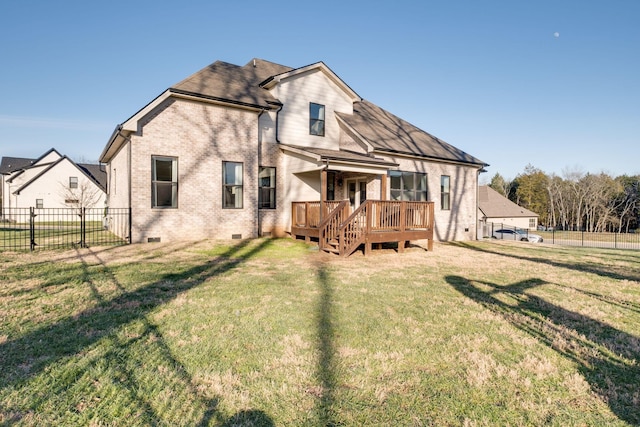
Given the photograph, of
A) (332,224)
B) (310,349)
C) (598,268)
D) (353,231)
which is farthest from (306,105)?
(310,349)

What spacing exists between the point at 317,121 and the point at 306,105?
78cm

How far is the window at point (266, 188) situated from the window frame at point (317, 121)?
8.26 ft

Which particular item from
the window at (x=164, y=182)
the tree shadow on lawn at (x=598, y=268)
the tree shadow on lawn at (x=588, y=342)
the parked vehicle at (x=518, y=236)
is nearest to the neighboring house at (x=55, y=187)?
the window at (x=164, y=182)

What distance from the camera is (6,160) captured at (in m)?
43.3

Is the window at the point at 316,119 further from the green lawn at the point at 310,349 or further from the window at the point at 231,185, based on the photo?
the green lawn at the point at 310,349

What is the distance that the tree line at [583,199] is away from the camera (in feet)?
173

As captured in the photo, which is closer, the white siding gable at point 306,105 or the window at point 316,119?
the white siding gable at point 306,105

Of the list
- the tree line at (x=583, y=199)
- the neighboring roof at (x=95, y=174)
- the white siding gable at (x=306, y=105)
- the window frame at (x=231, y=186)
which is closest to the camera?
the window frame at (x=231, y=186)

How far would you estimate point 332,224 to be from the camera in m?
11.5

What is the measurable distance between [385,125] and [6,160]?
47.4m

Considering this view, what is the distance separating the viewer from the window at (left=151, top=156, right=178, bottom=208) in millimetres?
11672

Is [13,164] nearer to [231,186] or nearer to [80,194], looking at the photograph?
[80,194]

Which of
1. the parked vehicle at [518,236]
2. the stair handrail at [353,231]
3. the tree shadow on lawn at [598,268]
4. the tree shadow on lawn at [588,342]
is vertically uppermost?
the stair handrail at [353,231]

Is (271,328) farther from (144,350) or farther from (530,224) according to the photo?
(530,224)
